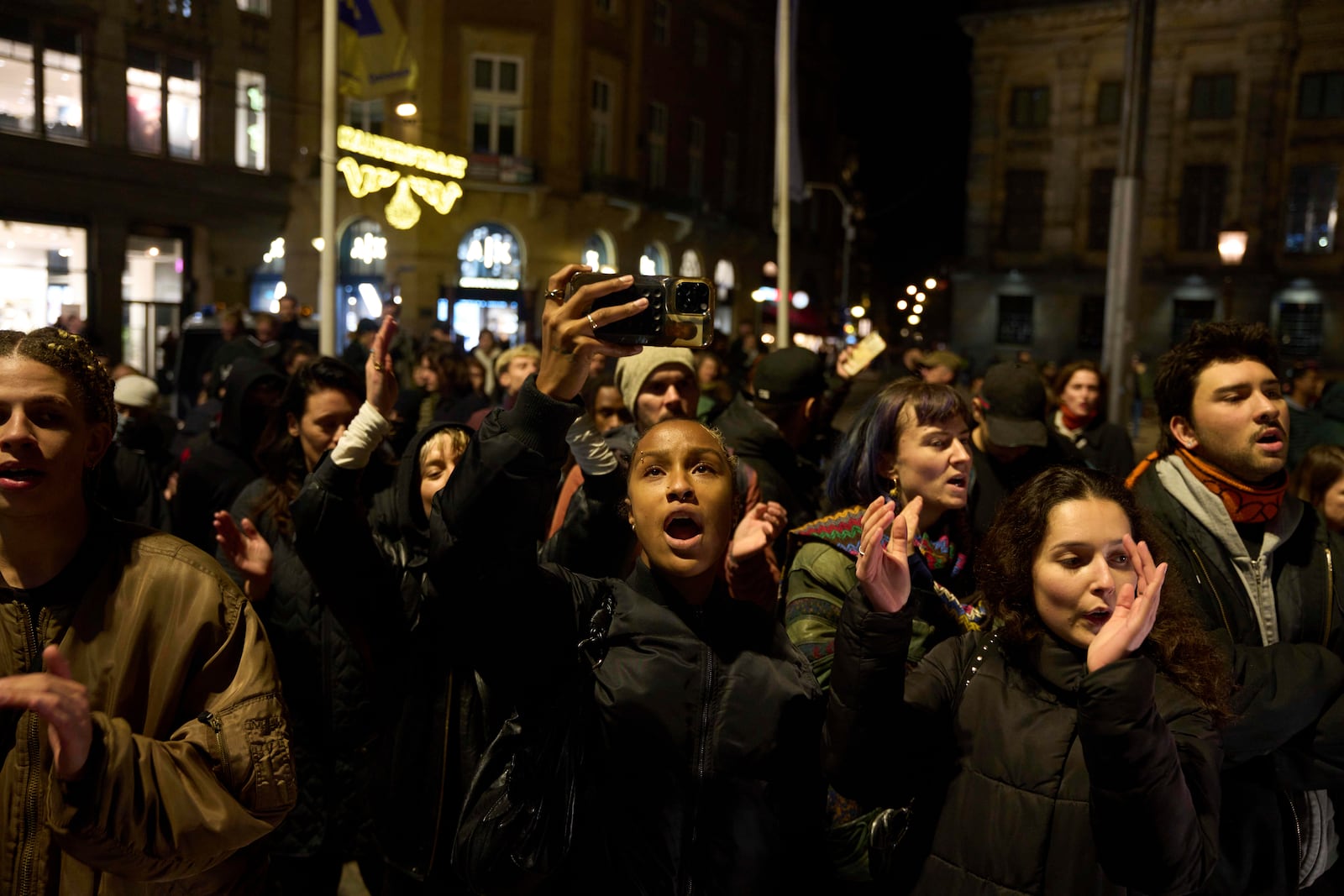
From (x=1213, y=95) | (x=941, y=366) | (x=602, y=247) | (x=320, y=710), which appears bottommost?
(x=320, y=710)

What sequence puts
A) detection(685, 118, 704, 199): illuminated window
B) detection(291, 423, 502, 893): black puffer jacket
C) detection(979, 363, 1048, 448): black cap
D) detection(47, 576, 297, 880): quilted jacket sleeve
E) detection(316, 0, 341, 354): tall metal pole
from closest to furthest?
detection(47, 576, 297, 880): quilted jacket sleeve < detection(291, 423, 502, 893): black puffer jacket < detection(979, 363, 1048, 448): black cap < detection(316, 0, 341, 354): tall metal pole < detection(685, 118, 704, 199): illuminated window

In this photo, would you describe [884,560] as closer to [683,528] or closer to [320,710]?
[683,528]

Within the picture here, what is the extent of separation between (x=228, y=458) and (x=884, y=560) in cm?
383

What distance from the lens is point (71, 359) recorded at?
2.06m

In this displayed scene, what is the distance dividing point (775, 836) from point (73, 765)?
133cm

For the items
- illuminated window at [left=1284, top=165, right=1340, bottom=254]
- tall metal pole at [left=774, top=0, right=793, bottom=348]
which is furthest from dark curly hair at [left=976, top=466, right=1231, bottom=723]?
illuminated window at [left=1284, top=165, right=1340, bottom=254]

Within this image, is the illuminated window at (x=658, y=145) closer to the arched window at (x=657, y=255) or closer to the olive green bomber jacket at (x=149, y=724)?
the arched window at (x=657, y=255)

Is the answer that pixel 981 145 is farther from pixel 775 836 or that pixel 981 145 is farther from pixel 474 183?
pixel 775 836

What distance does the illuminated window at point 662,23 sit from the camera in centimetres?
2066

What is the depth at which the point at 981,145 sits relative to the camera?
41000mm

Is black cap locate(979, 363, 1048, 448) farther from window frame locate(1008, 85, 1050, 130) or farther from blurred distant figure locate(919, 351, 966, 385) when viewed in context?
window frame locate(1008, 85, 1050, 130)

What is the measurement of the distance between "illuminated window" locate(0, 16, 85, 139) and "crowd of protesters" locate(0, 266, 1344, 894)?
16.1 metres

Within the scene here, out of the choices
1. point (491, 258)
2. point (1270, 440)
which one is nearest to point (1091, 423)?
point (1270, 440)

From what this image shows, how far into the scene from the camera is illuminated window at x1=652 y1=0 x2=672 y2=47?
67.8 feet
